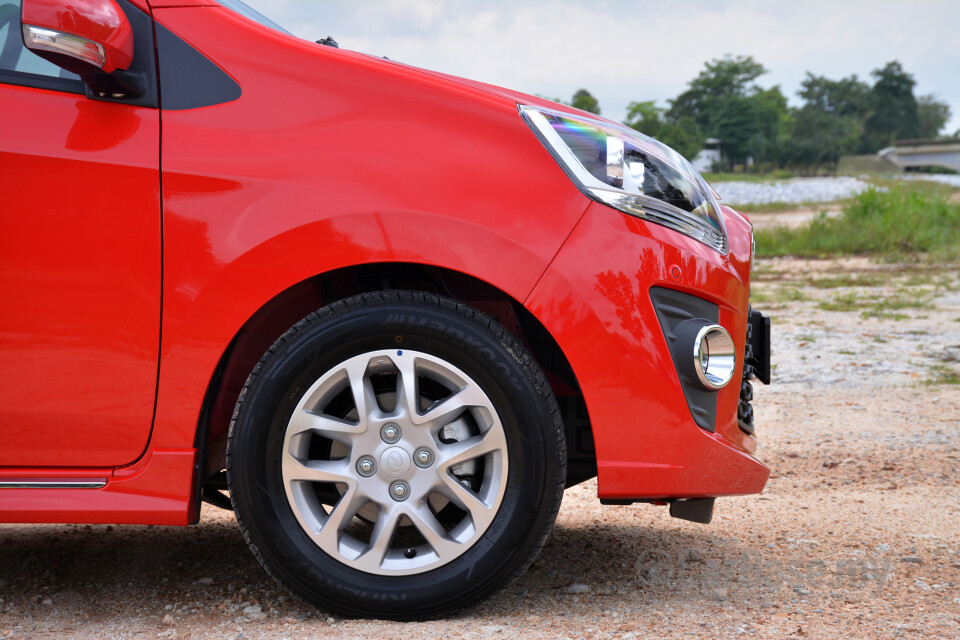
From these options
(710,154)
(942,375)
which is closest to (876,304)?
(942,375)

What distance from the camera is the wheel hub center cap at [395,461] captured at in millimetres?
2100

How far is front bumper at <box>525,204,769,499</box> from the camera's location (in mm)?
2109

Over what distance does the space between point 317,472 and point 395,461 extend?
0.19 meters

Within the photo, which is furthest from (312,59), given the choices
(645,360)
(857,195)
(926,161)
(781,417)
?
(926,161)

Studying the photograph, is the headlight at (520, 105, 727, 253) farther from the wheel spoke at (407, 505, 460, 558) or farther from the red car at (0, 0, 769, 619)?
the wheel spoke at (407, 505, 460, 558)

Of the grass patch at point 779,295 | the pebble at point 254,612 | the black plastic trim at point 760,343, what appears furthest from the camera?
the grass patch at point 779,295

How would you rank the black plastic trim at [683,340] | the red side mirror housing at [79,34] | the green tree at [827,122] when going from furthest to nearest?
the green tree at [827,122]
the black plastic trim at [683,340]
the red side mirror housing at [79,34]

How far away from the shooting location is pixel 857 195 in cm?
1656

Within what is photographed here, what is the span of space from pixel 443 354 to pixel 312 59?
0.81 m

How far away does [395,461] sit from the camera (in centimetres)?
210

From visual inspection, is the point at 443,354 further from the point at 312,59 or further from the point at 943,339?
the point at 943,339

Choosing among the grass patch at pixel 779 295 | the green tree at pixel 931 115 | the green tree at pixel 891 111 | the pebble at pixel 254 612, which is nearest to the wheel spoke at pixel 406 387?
the pebble at pixel 254 612

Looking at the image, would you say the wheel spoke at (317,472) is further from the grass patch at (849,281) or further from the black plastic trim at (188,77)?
the grass patch at (849,281)

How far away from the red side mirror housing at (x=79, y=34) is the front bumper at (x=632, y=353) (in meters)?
1.14
